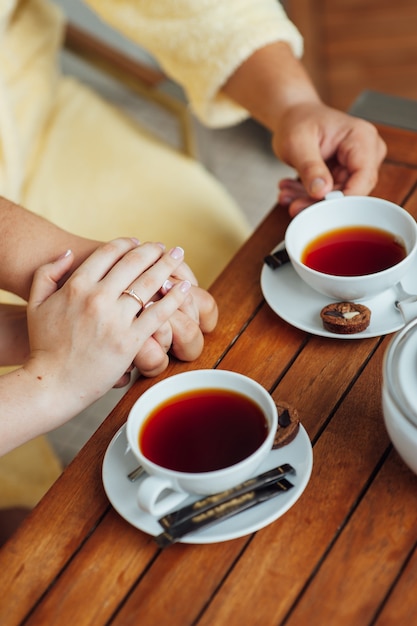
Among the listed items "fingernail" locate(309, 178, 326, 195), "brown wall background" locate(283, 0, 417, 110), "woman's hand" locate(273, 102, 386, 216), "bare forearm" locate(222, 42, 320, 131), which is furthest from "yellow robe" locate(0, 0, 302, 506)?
"brown wall background" locate(283, 0, 417, 110)

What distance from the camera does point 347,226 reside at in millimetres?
1031

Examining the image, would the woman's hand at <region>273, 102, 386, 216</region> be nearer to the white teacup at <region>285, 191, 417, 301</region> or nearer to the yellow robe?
the white teacup at <region>285, 191, 417, 301</region>

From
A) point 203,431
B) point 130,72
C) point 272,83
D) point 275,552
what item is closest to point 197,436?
point 203,431

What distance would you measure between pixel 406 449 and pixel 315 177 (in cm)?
50

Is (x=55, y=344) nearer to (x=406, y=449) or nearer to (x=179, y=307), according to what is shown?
(x=179, y=307)

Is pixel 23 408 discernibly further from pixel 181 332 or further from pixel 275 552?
pixel 275 552

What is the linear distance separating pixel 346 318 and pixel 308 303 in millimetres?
74

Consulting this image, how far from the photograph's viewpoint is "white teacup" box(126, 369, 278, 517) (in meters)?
0.75

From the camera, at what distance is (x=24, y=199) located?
61.5 inches

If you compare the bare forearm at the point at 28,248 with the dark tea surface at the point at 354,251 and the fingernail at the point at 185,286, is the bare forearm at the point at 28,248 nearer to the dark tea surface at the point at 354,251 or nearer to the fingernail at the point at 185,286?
the fingernail at the point at 185,286

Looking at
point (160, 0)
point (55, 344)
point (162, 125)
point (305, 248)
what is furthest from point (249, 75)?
point (162, 125)

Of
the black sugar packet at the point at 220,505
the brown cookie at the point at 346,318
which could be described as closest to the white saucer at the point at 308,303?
the brown cookie at the point at 346,318

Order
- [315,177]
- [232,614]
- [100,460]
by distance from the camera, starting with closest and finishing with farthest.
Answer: [232,614] → [100,460] → [315,177]

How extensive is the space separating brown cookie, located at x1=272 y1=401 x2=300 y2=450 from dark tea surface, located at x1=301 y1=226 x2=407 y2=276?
213mm
